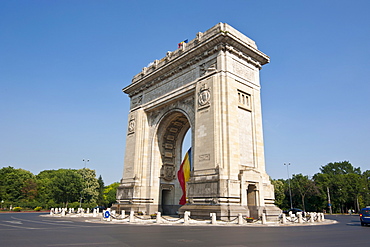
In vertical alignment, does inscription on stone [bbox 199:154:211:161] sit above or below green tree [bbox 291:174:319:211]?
above

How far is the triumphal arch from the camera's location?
2270cm

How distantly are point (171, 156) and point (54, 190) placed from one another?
41.5 m

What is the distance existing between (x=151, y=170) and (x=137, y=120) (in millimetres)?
A: 6699

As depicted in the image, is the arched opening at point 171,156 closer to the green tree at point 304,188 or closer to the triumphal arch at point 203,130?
the triumphal arch at point 203,130

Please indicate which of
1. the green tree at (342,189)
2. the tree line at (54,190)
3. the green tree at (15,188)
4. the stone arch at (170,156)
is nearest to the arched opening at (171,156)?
the stone arch at (170,156)

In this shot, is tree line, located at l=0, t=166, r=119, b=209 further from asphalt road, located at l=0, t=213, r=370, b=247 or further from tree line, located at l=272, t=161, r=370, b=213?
asphalt road, located at l=0, t=213, r=370, b=247

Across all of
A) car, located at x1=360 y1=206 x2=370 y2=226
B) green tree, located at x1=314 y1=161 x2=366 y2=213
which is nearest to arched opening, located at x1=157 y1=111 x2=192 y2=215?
car, located at x1=360 y1=206 x2=370 y2=226

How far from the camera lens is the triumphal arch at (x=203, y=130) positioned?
2270 cm

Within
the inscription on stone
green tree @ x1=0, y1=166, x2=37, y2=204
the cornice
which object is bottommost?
green tree @ x1=0, y1=166, x2=37, y2=204

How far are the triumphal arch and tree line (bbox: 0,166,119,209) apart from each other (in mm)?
34053

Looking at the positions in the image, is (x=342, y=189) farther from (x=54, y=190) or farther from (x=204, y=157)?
(x=54, y=190)

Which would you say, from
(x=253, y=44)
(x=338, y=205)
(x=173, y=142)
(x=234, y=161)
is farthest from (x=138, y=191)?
(x=338, y=205)

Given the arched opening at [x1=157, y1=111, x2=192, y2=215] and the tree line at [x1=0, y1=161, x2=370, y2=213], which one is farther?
the tree line at [x1=0, y1=161, x2=370, y2=213]

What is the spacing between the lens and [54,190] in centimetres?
6228
